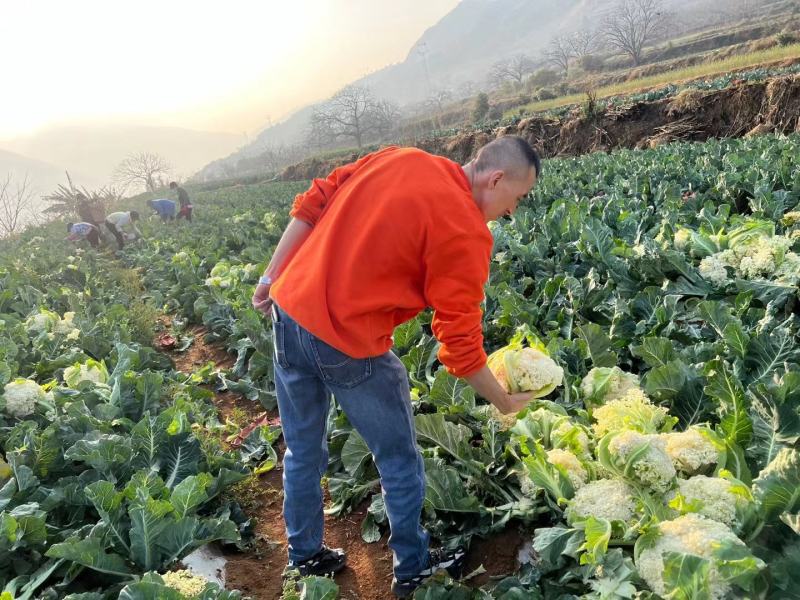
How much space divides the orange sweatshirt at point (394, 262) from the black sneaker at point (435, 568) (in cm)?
110

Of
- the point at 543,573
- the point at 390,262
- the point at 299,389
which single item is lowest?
the point at 543,573

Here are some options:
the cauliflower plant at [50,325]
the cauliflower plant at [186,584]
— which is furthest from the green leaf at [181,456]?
the cauliflower plant at [50,325]

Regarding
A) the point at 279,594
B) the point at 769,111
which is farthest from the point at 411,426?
the point at 769,111

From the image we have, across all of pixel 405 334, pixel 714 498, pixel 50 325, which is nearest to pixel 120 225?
pixel 50 325

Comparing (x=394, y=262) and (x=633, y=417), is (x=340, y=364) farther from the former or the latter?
(x=633, y=417)

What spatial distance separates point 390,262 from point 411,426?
76 centimetres

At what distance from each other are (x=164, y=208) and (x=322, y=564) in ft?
62.1

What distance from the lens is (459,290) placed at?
1.86m

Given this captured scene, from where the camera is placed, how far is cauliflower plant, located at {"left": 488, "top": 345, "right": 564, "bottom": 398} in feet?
9.36

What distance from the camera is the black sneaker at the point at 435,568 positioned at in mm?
2500

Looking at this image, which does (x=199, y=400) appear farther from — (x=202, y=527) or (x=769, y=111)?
(x=769, y=111)

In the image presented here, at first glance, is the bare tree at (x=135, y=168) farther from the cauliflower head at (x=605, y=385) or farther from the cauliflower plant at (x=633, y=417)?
the cauliflower plant at (x=633, y=417)

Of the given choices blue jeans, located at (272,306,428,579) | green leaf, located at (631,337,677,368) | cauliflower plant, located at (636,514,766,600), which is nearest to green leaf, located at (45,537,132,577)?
blue jeans, located at (272,306,428,579)

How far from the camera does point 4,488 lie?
2.81 meters
